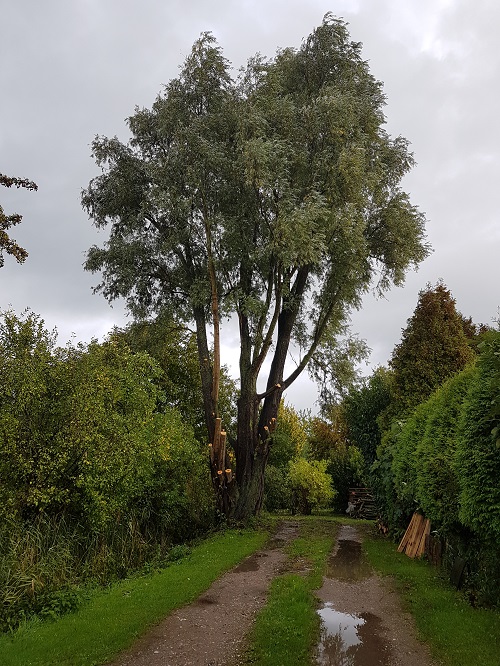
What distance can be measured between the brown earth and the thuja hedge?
5.27 ft

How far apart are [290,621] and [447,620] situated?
221cm

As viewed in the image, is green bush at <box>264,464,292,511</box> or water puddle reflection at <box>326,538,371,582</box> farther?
green bush at <box>264,464,292,511</box>

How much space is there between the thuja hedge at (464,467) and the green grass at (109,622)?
4.84 metres

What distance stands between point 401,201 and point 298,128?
15.2ft

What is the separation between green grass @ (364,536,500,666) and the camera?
6321 mm

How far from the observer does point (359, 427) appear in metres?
20.7

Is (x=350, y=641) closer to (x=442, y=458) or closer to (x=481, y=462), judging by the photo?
(x=481, y=462)

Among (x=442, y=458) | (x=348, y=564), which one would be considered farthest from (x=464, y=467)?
(x=348, y=564)

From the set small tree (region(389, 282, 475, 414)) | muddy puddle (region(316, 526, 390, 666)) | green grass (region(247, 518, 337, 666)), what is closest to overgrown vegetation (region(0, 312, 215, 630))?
green grass (region(247, 518, 337, 666))

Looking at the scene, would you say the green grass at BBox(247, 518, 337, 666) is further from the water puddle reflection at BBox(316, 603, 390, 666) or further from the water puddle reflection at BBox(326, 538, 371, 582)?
the water puddle reflection at BBox(326, 538, 371, 582)

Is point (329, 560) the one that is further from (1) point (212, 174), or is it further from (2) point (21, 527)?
(1) point (212, 174)

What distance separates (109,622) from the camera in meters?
7.79

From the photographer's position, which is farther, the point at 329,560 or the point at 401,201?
the point at 401,201

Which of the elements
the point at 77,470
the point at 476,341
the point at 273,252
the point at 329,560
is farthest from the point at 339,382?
the point at 476,341
